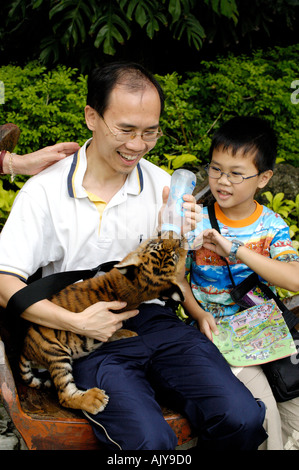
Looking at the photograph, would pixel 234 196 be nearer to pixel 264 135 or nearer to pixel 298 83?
pixel 264 135

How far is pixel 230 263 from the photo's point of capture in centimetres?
311

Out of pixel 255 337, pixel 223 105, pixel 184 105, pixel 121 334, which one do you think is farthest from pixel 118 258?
pixel 223 105

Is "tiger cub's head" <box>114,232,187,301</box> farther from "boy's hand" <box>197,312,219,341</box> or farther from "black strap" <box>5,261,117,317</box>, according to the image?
"boy's hand" <box>197,312,219,341</box>

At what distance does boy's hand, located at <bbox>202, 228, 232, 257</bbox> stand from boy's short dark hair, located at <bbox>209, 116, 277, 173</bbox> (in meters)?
0.56

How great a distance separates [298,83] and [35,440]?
5386 mm

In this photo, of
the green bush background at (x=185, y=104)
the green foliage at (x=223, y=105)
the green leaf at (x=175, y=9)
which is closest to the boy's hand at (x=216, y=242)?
the green bush background at (x=185, y=104)

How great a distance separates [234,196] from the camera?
304 centimetres

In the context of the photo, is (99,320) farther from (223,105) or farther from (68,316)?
(223,105)

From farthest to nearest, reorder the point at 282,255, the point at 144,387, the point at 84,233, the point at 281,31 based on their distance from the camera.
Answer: the point at 281,31
the point at 282,255
the point at 84,233
the point at 144,387

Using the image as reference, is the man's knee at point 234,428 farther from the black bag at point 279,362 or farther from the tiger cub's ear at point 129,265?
the tiger cub's ear at point 129,265

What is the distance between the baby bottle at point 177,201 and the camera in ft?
9.02

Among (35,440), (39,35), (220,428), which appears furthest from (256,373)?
(39,35)

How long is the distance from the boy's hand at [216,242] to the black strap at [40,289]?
2.40 ft

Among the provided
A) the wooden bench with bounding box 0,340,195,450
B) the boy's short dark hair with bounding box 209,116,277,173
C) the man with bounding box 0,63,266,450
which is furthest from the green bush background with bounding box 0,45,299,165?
the wooden bench with bounding box 0,340,195,450
